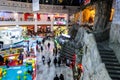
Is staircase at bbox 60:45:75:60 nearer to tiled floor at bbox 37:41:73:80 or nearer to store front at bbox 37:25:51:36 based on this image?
tiled floor at bbox 37:41:73:80

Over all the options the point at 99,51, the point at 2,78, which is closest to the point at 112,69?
the point at 99,51

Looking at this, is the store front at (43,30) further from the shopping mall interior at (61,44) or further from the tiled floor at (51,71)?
the tiled floor at (51,71)

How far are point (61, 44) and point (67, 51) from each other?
2.92 m

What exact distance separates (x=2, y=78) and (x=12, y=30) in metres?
9.02

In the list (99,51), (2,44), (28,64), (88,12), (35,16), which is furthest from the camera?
(35,16)

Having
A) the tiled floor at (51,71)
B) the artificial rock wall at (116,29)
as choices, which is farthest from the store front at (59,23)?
the artificial rock wall at (116,29)

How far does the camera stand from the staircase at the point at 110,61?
7625 millimetres

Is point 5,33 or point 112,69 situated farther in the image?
point 5,33

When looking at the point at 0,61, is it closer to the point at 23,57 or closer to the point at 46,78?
the point at 23,57

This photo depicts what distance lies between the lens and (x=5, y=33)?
2122 centimetres

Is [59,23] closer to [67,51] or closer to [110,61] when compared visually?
[67,51]

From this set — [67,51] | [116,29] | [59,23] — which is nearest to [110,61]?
[116,29]

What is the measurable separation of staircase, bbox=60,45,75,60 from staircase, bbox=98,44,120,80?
9.14 m

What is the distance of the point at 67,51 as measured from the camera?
1958 cm
